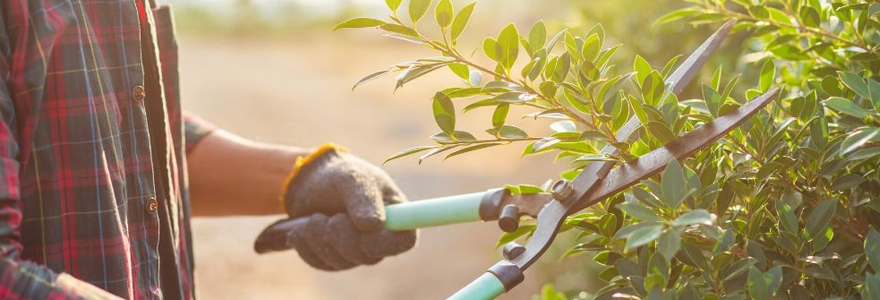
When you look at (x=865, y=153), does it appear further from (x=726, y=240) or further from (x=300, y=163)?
(x=300, y=163)

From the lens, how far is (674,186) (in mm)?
1115

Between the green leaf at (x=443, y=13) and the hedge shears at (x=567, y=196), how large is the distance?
0.29 meters

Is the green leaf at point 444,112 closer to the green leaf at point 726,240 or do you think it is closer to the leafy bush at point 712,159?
the leafy bush at point 712,159

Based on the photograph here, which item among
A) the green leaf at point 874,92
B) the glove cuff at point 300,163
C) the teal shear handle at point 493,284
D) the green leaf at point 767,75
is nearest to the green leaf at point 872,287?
the green leaf at point 874,92

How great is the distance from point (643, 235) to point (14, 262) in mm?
760

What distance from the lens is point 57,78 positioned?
144 centimetres

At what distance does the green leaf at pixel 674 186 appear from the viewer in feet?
3.65

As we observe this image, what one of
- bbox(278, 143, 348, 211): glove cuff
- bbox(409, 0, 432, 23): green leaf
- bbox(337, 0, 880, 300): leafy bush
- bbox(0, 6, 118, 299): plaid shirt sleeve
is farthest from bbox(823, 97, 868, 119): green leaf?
bbox(278, 143, 348, 211): glove cuff

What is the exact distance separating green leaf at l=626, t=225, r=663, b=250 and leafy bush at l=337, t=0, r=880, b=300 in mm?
46

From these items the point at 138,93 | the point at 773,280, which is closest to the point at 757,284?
the point at 773,280

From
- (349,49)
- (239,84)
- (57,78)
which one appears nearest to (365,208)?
(57,78)

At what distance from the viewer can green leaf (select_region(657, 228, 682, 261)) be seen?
1.03 meters

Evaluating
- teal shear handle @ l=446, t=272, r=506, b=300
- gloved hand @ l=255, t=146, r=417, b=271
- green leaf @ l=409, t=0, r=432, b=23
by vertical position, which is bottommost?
gloved hand @ l=255, t=146, r=417, b=271

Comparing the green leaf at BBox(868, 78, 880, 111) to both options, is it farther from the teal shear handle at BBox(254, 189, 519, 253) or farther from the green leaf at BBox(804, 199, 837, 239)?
the teal shear handle at BBox(254, 189, 519, 253)
